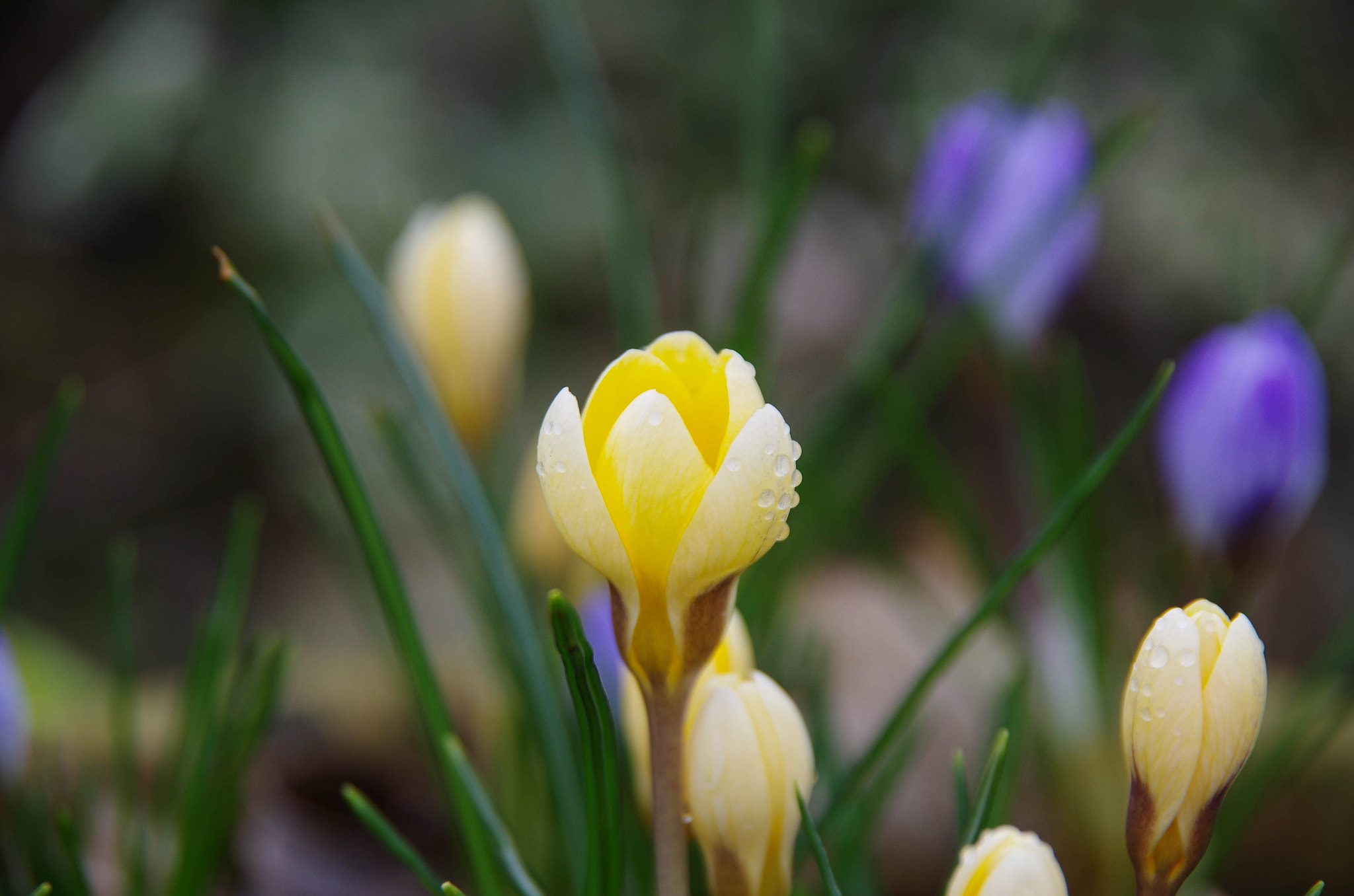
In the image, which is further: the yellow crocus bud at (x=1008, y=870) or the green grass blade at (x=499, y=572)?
the green grass blade at (x=499, y=572)

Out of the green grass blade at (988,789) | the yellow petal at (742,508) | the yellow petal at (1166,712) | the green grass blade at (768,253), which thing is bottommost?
the green grass blade at (988,789)

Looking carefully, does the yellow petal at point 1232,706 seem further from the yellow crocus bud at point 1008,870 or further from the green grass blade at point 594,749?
the green grass blade at point 594,749

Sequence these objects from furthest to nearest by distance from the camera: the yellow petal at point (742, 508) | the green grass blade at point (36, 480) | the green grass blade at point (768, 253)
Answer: the green grass blade at point (768, 253) < the green grass blade at point (36, 480) < the yellow petal at point (742, 508)

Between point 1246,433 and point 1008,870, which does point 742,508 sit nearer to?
point 1008,870

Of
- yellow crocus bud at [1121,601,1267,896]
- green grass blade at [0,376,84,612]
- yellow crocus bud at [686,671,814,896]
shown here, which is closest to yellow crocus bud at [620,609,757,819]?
yellow crocus bud at [686,671,814,896]

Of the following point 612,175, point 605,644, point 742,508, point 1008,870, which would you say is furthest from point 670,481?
point 612,175

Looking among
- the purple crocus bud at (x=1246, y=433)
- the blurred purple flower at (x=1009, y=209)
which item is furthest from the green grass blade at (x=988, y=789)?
the blurred purple flower at (x=1009, y=209)
